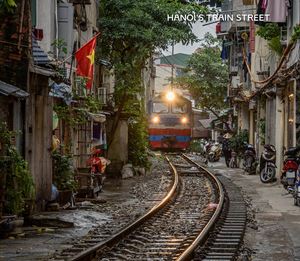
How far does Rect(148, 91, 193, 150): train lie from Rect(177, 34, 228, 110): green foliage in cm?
1010

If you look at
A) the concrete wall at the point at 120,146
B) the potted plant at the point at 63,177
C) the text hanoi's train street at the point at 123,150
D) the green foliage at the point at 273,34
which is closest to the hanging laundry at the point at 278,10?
the text hanoi's train street at the point at 123,150

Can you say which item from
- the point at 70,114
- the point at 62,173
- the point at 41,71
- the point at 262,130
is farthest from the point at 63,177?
the point at 262,130

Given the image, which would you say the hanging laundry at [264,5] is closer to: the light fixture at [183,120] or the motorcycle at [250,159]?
the motorcycle at [250,159]

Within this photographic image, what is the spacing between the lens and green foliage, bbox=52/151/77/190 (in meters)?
16.3

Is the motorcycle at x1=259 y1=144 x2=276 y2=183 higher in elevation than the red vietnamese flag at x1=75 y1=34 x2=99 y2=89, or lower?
lower

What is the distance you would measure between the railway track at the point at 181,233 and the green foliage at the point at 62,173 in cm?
208

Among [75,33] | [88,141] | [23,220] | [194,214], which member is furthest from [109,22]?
[23,220]

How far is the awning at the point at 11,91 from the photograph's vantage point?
11677mm

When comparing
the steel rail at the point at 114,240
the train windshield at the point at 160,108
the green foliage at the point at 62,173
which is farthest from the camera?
the train windshield at the point at 160,108

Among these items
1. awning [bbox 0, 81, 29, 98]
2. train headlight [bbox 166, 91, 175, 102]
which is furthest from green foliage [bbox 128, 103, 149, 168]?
awning [bbox 0, 81, 29, 98]

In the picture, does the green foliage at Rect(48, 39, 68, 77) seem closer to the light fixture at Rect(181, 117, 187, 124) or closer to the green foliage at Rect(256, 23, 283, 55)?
the green foliage at Rect(256, 23, 283, 55)

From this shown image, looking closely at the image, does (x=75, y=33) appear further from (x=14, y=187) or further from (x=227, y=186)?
(x=14, y=187)

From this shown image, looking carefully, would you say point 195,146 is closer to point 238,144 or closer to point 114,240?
point 238,144

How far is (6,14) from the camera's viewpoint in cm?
1312
